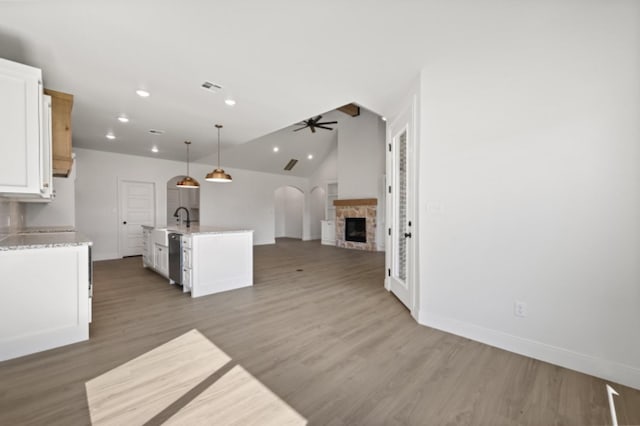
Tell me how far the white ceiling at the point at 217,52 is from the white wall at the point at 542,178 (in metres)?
0.54

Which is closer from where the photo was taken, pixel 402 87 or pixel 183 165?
pixel 402 87

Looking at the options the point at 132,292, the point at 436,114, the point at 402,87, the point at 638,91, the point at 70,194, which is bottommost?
the point at 132,292

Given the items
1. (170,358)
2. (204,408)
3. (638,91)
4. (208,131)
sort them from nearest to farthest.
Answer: (204,408), (638,91), (170,358), (208,131)

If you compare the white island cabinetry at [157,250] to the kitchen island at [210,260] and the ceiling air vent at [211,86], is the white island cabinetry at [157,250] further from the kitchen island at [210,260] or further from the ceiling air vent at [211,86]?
the ceiling air vent at [211,86]

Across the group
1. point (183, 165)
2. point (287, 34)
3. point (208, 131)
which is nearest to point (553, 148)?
point (287, 34)

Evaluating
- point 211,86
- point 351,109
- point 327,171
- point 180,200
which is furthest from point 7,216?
point 327,171

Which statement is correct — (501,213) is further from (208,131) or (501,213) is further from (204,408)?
(208,131)

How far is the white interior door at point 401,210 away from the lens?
10.2ft

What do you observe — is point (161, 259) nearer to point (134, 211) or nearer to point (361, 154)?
point (134, 211)

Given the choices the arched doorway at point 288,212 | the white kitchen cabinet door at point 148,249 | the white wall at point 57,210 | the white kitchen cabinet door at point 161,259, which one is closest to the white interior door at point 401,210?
the white kitchen cabinet door at point 161,259

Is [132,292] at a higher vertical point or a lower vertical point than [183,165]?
lower

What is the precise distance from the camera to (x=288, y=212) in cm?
1240

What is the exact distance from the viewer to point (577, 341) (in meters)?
1.99

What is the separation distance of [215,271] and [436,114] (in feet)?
11.4
